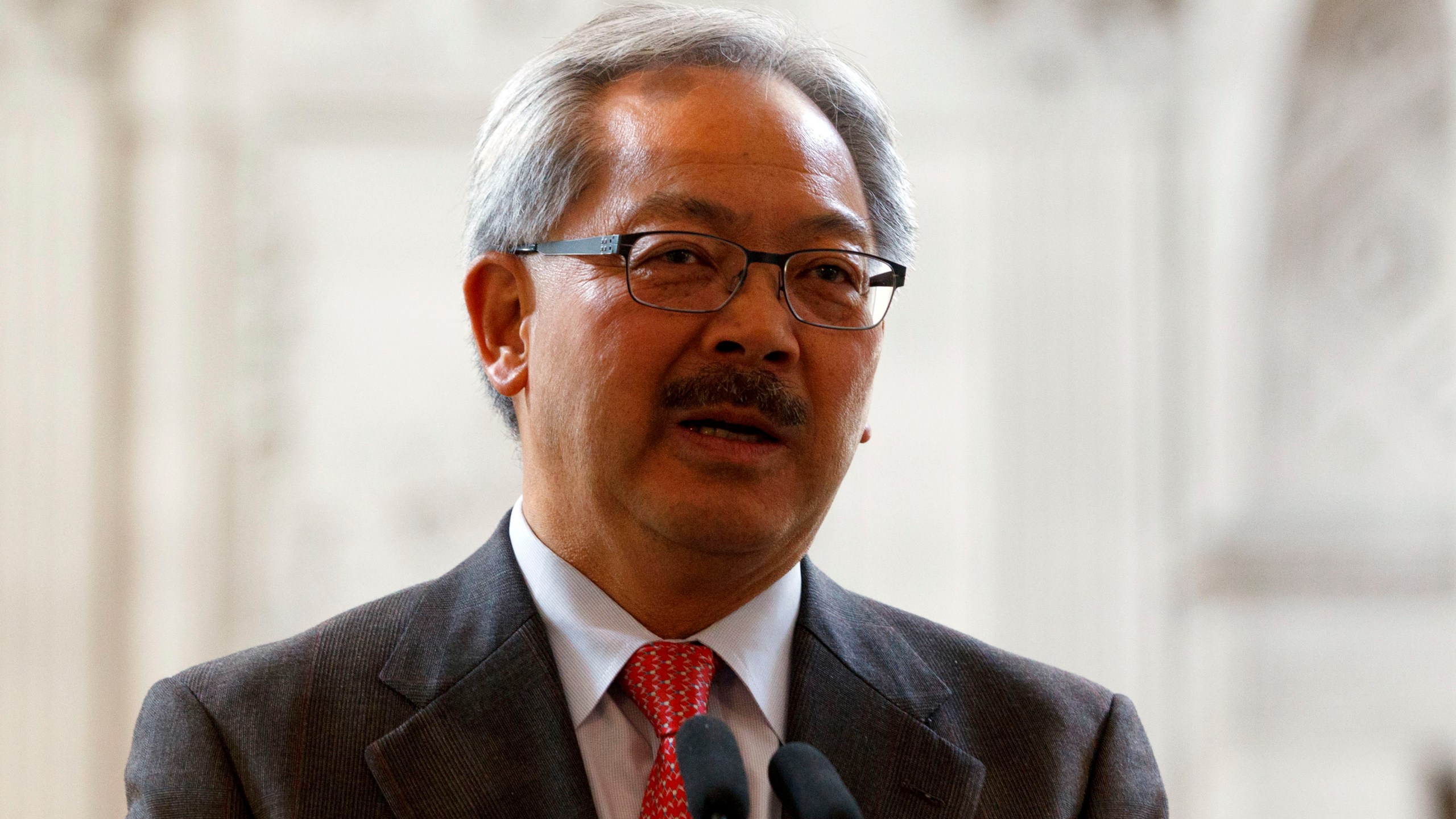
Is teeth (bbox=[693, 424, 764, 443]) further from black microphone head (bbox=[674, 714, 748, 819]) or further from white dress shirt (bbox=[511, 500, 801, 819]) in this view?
black microphone head (bbox=[674, 714, 748, 819])

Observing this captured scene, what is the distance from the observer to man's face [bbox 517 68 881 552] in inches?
64.5

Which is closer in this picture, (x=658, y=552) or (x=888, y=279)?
(x=658, y=552)

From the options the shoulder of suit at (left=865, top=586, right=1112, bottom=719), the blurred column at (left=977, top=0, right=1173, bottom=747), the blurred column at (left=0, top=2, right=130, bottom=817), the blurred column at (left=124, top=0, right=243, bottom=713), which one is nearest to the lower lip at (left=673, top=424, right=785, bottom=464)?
the shoulder of suit at (left=865, top=586, right=1112, bottom=719)

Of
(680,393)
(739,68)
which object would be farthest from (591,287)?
(739,68)

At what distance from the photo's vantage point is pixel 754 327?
64.2 inches

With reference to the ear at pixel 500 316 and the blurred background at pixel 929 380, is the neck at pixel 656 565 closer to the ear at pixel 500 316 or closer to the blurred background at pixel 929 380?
the ear at pixel 500 316

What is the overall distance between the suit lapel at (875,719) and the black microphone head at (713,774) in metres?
0.43

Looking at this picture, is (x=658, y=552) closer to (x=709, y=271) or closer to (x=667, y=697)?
(x=667, y=697)

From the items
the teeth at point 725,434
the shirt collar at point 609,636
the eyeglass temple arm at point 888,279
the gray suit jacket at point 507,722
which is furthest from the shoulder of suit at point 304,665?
the eyeglass temple arm at point 888,279

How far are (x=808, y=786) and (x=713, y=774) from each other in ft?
0.24

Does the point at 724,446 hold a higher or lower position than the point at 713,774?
higher

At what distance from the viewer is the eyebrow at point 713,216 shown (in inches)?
65.8

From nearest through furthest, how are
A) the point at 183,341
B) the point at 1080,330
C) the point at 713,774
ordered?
the point at 713,774, the point at 183,341, the point at 1080,330

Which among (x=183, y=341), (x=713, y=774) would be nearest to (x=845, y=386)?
(x=713, y=774)
